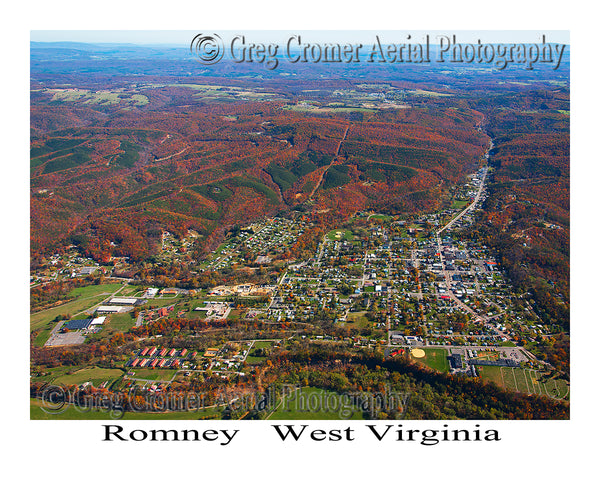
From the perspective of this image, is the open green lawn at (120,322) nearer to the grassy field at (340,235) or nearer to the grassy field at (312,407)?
the grassy field at (312,407)

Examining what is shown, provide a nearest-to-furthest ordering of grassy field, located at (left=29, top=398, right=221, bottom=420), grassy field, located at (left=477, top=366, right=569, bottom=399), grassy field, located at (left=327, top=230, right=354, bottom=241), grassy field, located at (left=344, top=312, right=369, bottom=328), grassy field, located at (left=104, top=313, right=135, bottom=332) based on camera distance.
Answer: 1. grassy field, located at (left=29, top=398, right=221, bottom=420)
2. grassy field, located at (left=477, top=366, right=569, bottom=399)
3. grassy field, located at (left=344, top=312, right=369, bottom=328)
4. grassy field, located at (left=104, top=313, right=135, bottom=332)
5. grassy field, located at (left=327, top=230, right=354, bottom=241)

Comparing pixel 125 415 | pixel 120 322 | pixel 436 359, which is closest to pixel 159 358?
pixel 125 415

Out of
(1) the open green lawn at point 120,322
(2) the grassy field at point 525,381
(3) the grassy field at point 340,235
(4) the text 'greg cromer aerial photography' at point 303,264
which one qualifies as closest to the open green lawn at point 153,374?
(4) the text 'greg cromer aerial photography' at point 303,264

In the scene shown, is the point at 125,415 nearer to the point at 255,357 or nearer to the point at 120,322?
the point at 255,357

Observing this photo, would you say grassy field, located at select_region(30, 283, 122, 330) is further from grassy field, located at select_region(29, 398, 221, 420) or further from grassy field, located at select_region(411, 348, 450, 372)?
grassy field, located at select_region(411, 348, 450, 372)

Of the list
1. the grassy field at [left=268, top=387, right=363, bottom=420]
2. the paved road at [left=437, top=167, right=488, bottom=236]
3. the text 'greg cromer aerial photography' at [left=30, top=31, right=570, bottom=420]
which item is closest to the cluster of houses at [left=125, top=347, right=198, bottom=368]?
the text 'greg cromer aerial photography' at [left=30, top=31, right=570, bottom=420]

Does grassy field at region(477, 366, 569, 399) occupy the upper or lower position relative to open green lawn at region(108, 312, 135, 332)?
lower
